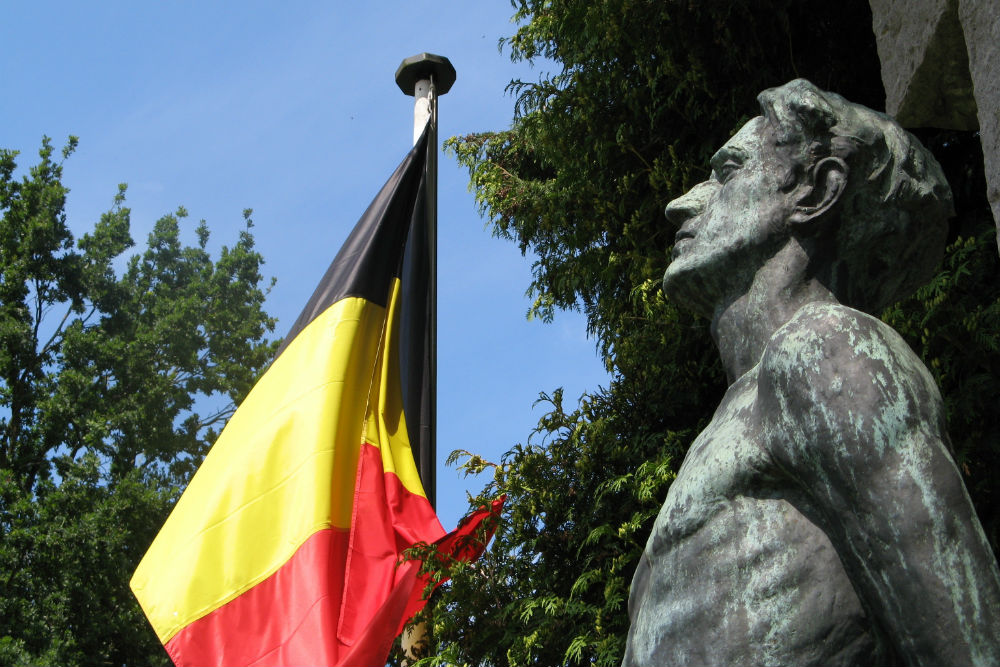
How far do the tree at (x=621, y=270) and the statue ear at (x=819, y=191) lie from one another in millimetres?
2755

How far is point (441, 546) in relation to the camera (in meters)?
5.48

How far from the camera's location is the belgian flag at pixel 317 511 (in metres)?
5.52

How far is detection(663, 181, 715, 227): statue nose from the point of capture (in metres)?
2.20

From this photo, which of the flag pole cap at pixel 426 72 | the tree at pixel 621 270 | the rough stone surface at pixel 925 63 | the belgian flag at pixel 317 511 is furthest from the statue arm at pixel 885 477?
the flag pole cap at pixel 426 72

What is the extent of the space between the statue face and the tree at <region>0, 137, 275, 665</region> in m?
11.4

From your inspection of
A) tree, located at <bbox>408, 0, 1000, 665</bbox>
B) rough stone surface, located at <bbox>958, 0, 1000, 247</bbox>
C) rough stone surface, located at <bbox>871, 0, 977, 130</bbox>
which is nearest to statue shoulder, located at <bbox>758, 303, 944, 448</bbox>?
rough stone surface, located at <bbox>958, 0, 1000, 247</bbox>

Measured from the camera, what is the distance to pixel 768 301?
202cm

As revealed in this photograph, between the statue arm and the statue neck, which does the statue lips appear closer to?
the statue neck

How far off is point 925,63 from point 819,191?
3.59 feet

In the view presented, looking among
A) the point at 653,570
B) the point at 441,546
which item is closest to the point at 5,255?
the point at 441,546

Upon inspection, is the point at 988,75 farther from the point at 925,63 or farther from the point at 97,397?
the point at 97,397

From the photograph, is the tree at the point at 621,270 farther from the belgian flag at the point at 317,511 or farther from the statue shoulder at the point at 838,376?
the statue shoulder at the point at 838,376

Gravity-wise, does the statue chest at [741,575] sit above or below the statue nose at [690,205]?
below

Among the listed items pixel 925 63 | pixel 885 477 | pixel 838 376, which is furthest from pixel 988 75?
pixel 885 477
